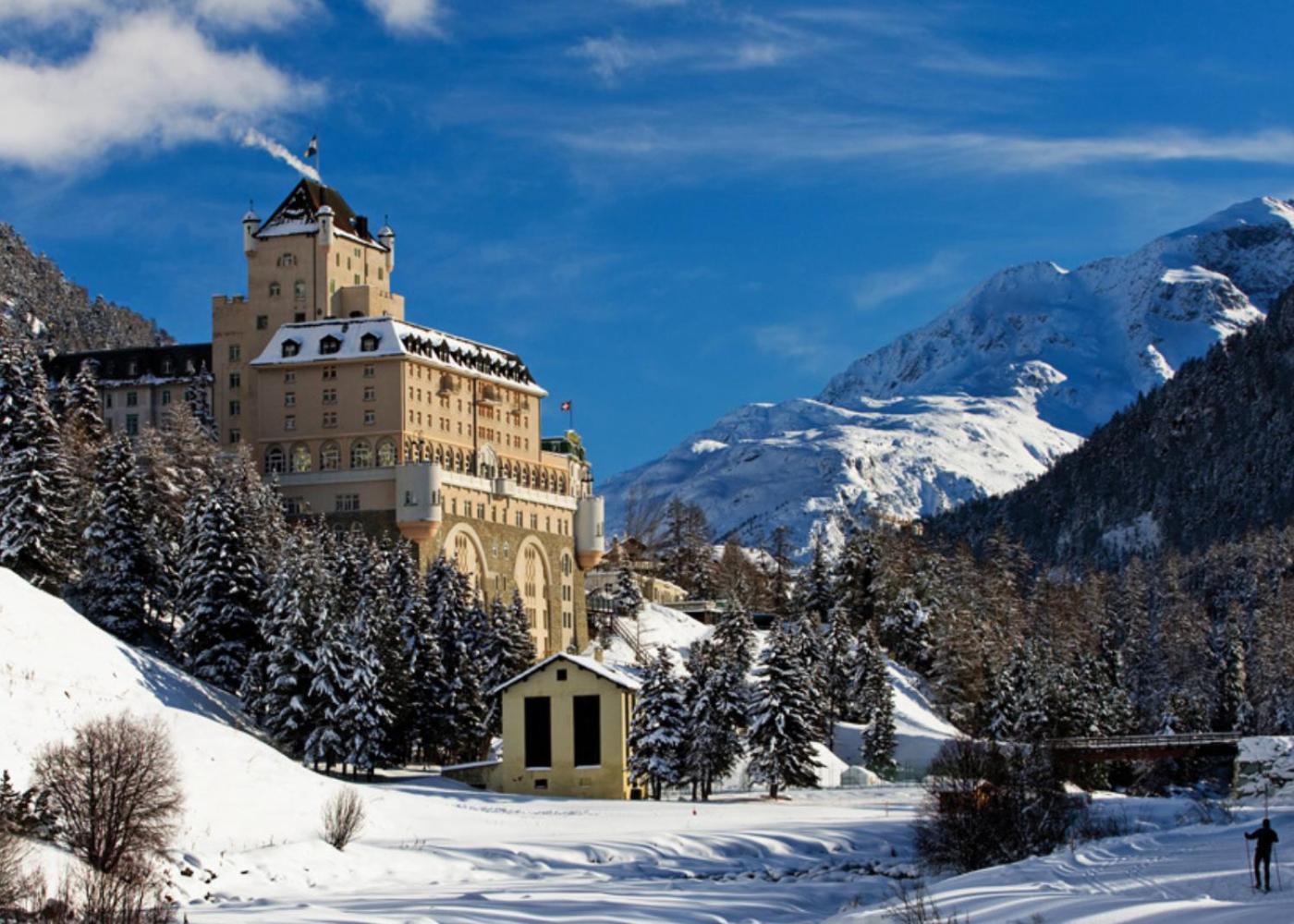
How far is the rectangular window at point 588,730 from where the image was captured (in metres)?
96.1

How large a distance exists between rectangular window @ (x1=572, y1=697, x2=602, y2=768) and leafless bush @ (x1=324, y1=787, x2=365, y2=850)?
25.3 metres

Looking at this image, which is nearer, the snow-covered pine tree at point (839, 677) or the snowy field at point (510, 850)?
the snowy field at point (510, 850)

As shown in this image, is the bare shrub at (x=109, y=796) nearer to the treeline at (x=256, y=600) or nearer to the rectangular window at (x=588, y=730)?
the treeline at (x=256, y=600)

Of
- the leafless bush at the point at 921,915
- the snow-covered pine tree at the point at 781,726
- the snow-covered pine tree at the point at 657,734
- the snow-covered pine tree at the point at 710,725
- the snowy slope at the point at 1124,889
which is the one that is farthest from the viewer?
the snow-covered pine tree at the point at 781,726

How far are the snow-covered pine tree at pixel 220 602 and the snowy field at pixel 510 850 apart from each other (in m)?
3.82

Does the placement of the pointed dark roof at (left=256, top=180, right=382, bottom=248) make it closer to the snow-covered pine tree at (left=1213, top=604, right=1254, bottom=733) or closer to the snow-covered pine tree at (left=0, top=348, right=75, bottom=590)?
the snow-covered pine tree at (left=0, top=348, right=75, bottom=590)

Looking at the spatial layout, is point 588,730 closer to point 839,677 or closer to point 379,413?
point 839,677

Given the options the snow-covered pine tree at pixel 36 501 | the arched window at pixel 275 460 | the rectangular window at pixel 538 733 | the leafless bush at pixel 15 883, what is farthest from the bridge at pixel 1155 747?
the leafless bush at pixel 15 883

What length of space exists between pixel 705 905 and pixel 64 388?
79.1 meters

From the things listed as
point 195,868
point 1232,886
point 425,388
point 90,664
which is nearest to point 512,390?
point 425,388

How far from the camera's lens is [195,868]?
60.0m

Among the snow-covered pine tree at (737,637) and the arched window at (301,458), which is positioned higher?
the arched window at (301,458)

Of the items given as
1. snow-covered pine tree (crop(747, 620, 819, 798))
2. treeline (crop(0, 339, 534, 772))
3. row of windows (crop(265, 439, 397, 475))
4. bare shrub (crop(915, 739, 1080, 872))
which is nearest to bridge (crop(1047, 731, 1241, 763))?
snow-covered pine tree (crop(747, 620, 819, 798))

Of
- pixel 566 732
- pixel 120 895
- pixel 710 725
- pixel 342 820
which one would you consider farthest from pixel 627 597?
pixel 120 895
